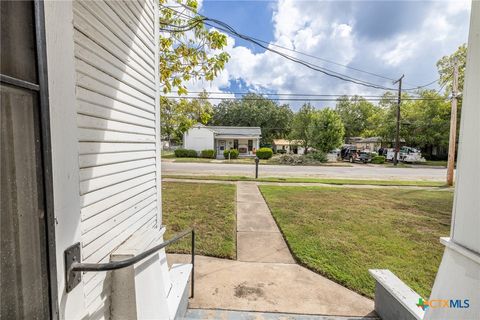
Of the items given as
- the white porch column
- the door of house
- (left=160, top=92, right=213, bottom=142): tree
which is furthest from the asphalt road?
the door of house

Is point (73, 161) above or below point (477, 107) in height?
below

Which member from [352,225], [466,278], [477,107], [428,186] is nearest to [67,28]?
[477,107]

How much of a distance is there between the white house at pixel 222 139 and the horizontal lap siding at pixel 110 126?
1050 inches

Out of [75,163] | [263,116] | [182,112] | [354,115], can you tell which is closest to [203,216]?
[182,112]

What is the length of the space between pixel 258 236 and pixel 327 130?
71.1 ft

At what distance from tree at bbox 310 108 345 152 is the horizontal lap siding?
2391cm

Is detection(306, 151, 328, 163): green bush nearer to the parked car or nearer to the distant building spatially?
the parked car

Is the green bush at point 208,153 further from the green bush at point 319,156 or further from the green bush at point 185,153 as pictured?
the green bush at point 319,156

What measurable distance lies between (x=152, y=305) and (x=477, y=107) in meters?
2.48

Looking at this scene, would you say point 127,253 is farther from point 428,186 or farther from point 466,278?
point 428,186

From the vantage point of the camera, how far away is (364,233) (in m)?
5.16

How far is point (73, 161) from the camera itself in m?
1.15

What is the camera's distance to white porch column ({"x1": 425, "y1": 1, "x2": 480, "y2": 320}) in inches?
58.3

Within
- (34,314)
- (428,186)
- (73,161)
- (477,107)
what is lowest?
(428,186)
